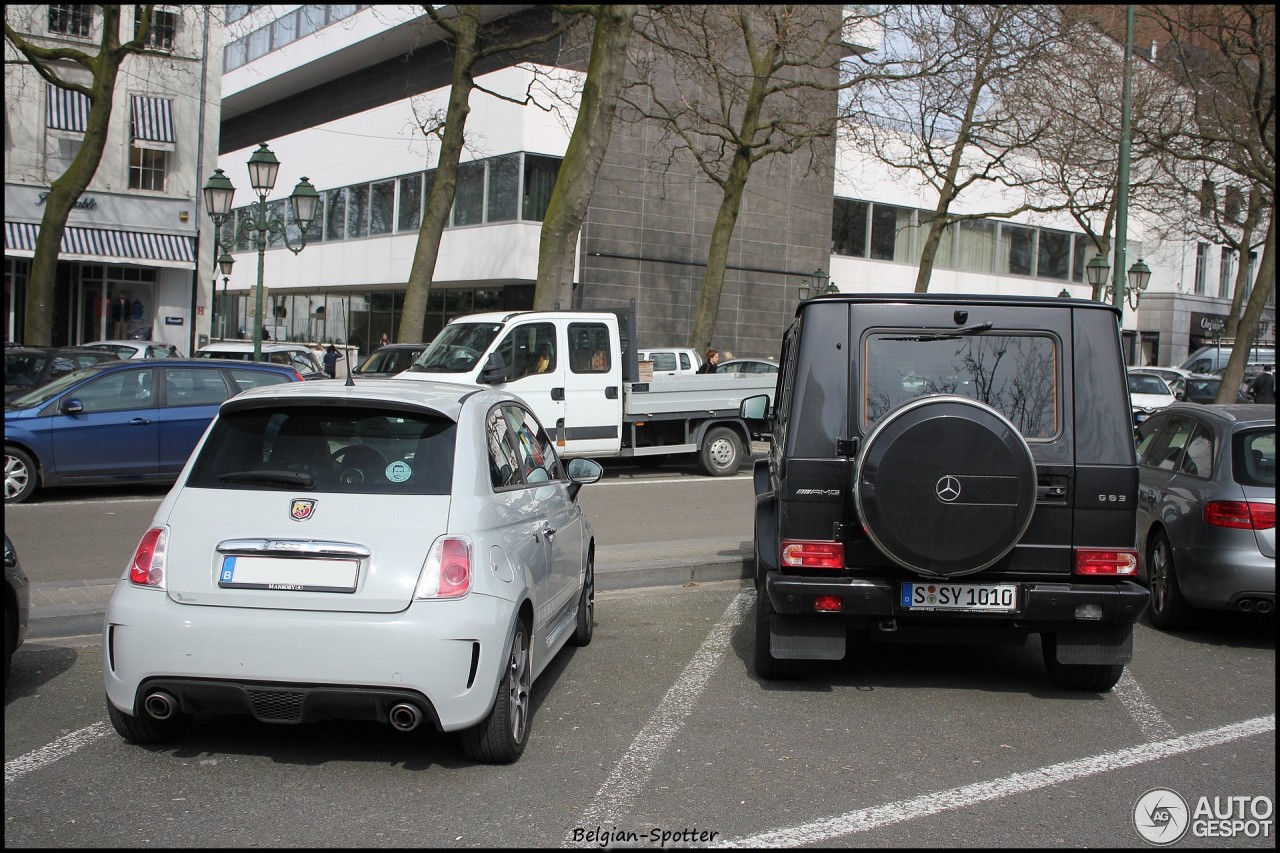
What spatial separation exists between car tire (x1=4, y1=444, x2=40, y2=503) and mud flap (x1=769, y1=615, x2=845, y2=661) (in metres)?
9.88

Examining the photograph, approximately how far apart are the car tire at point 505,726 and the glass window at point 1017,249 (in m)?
48.0

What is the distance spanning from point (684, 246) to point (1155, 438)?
99.5 ft

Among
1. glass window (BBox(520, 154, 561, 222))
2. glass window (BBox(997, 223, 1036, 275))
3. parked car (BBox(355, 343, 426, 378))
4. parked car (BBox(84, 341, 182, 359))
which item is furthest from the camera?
glass window (BBox(997, 223, 1036, 275))

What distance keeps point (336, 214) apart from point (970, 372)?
4103 cm

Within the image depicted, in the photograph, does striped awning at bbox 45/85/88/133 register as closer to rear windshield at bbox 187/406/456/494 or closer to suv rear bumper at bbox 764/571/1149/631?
rear windshield at bbox 187/406/456/494

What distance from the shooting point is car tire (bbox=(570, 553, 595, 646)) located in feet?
23.3

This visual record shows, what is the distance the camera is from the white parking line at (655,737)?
4523 mm

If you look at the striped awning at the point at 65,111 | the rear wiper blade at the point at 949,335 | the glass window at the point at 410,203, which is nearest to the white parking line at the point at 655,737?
the rear wiper blade at the point at 949,335

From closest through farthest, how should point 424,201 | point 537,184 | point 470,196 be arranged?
point 537,184 < point 470,196 < point 424,201

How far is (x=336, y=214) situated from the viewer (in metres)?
44.2

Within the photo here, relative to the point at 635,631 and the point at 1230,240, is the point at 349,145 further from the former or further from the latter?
the point at 635,631

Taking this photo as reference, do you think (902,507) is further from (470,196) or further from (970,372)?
(470,196)

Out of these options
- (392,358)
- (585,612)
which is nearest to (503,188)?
(392,358)

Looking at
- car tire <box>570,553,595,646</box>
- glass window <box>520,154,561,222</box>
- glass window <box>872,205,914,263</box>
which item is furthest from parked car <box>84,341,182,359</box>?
glass window <box>872,205,914,263</box>
